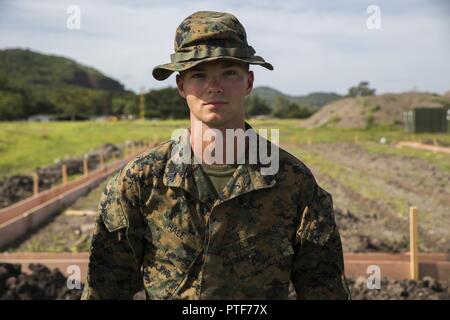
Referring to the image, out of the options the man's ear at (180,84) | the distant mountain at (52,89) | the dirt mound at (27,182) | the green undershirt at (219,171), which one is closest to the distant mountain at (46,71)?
the distant mountain at (52,89)

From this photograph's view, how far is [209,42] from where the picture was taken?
2.01 m

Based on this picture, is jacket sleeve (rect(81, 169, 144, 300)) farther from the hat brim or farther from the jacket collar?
the hat brim

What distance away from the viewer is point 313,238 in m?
2.11

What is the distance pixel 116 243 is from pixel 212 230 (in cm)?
41

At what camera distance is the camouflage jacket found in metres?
2.10

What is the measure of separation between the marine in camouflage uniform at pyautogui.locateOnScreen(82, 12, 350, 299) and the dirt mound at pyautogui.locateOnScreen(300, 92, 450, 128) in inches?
1906

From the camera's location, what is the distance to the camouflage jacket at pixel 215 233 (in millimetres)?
2104

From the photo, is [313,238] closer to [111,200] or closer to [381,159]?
[111,200]

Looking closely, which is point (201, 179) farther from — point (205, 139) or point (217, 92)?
point (217, 92)

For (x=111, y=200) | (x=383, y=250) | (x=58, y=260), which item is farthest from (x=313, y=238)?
(x=383, y=250)

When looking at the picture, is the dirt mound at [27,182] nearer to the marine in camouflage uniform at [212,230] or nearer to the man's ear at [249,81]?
the marine in camouflage uniform at [212,230]

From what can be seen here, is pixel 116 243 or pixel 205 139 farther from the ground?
pixel 205 139

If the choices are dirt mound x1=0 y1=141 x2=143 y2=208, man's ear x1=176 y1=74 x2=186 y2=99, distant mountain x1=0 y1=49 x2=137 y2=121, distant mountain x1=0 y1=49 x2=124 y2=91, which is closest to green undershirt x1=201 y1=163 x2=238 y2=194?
man's ear x1=176 y1=74 x2=186 y2=99

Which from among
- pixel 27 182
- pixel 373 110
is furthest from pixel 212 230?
pixel 373 110
